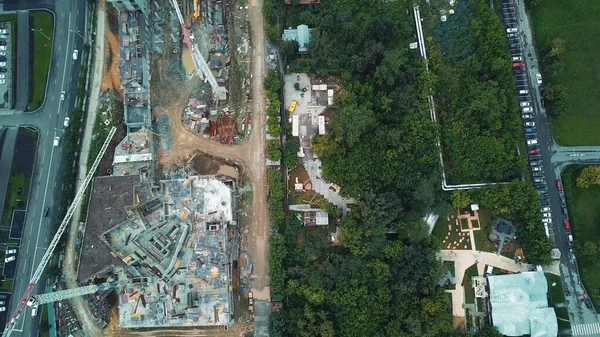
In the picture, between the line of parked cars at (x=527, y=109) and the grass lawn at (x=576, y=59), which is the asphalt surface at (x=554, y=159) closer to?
the line of parked cars at (x=527, y=109)

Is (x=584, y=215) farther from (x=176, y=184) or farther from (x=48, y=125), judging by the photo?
(x=48, y=125)

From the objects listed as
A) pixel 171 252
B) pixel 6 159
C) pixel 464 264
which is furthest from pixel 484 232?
pixel 6 159

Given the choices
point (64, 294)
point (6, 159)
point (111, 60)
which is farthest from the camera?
point (111, 60)

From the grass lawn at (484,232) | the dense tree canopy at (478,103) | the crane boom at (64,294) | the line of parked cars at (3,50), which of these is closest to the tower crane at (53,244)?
the crane boom at (64,294)

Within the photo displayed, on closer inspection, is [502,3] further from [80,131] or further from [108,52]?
[80,131]

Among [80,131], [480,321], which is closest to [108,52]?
[80,131]

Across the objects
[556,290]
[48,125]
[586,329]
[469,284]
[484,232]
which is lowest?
[586,329]

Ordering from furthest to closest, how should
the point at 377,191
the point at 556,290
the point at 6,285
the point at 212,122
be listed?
the point at 212,122
the point at 6,285
the point at 377,191
the point at 556,290
